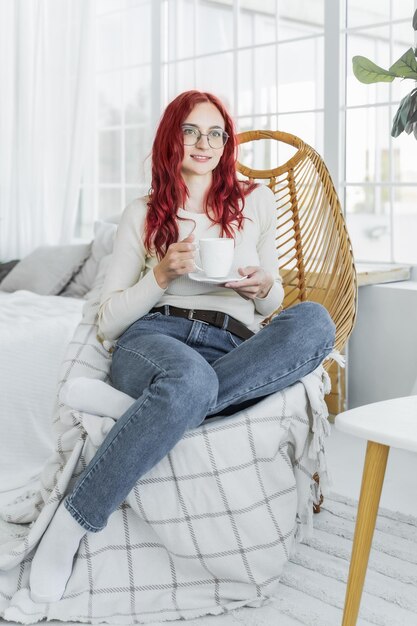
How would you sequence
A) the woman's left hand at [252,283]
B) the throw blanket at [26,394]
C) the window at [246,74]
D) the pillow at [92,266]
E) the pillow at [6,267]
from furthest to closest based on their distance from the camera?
the pillow at [6,267], the pillow at [92,266], the window at [246,74], the throw blanket at [26,394], the woman's left hand at [252,283]

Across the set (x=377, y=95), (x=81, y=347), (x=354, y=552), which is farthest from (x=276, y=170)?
(x=377, y=95)

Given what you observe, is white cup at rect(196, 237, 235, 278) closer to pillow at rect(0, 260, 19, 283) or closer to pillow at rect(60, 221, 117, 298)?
pillow at rect(60, 221, 117, 298)

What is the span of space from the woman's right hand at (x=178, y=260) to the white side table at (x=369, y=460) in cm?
59

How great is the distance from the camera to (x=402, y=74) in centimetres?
223

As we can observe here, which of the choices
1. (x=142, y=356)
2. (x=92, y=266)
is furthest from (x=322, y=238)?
(x=92, y=266)

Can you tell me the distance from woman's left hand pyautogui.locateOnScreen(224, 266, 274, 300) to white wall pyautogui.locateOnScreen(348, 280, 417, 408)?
1.19 meters

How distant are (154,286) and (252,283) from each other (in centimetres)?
23

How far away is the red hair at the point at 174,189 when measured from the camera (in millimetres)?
2023

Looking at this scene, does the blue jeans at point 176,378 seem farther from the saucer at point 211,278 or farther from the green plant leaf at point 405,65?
the green plant leaf at point 405,65

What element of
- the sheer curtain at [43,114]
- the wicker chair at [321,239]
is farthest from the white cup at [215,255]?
the sheer curtain at [43,114]

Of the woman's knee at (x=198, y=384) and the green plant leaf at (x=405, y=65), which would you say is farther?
the green plant leaf at (x=405, y=65)

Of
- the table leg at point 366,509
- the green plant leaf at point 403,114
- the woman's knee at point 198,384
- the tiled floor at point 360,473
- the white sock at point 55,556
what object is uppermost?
the green plant leaf at point 403,114

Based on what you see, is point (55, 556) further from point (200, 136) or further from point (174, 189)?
point (200, 136)

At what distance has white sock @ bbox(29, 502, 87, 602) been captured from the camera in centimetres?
167
